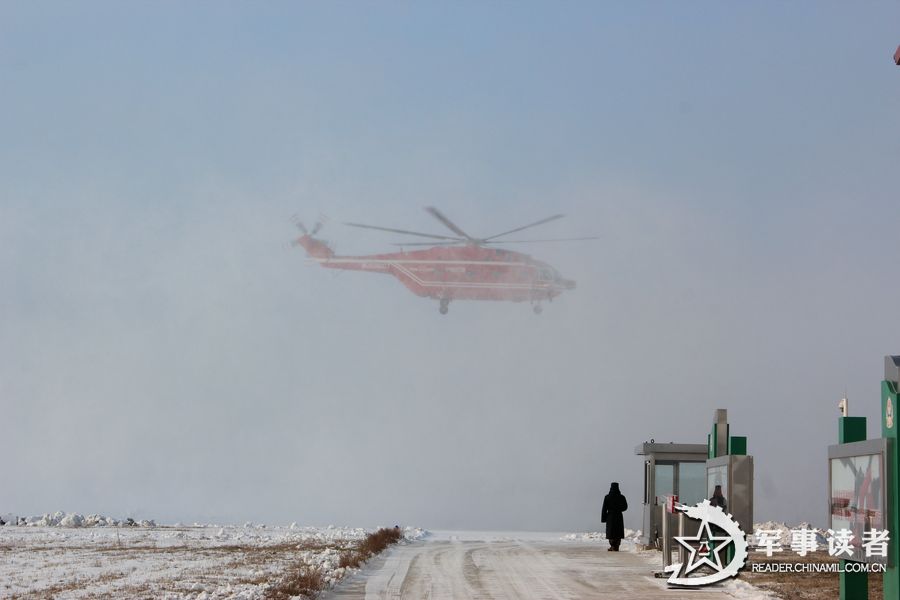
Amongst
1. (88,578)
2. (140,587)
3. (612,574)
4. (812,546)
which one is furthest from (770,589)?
(88,578)

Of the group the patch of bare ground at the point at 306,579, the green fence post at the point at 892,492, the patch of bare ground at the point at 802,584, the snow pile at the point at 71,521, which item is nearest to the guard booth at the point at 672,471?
the patch of bare ground at the point at 802,584

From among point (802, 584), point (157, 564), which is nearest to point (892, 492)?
point (802, 584)

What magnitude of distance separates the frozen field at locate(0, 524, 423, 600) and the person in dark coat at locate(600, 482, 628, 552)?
22.9ft

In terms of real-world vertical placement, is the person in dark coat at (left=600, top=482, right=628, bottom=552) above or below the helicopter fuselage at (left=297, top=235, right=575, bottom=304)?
below

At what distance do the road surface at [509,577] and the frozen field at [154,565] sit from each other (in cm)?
125

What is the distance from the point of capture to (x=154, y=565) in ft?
78.0

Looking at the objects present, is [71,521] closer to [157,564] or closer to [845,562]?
[157,564]

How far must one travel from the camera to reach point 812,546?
18.5 metres

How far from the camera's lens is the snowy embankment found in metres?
17.6

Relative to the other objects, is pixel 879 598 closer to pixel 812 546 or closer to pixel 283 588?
pixel 812 546

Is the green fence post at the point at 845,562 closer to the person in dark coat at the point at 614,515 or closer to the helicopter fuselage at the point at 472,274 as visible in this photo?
the person in dark coat at the point at 614,515

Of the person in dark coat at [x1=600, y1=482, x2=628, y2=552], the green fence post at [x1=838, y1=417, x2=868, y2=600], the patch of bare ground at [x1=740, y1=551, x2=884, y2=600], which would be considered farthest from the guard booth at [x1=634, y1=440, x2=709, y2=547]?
the green fence post at [x1=838, y1=417, x2=868, y2=600]

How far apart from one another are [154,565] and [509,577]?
772cm

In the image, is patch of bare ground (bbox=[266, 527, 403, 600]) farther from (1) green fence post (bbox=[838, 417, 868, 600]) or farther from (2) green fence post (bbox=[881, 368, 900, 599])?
(2) green fence post (bbox=[881, 368, 900, 599])
